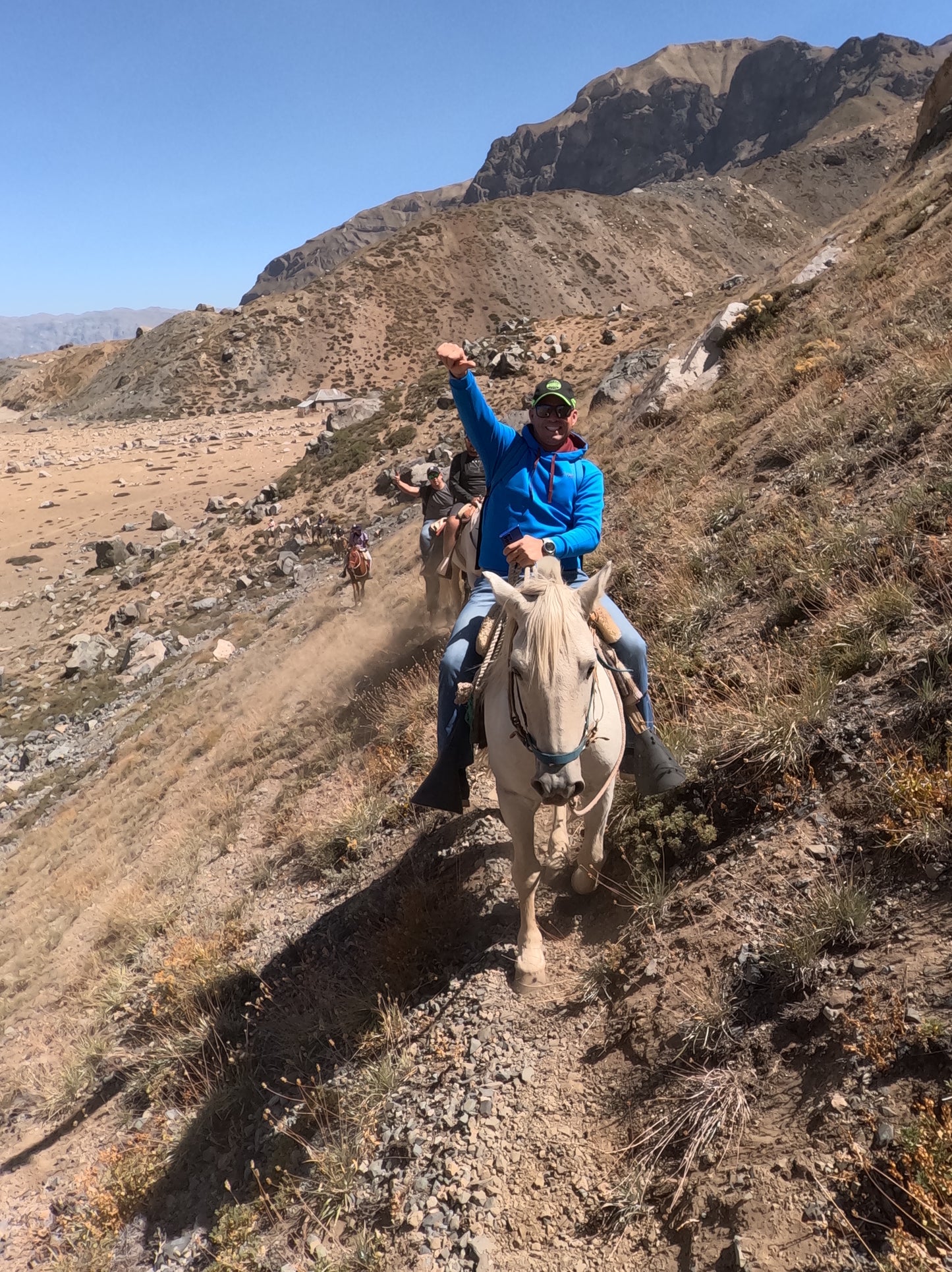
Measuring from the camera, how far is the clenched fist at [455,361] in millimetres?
4770

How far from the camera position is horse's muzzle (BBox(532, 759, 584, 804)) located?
3.22 m

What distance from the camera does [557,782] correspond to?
322 cm

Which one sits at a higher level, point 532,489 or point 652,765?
point 532,489

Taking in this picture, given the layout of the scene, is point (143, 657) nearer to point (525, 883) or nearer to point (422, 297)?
point (525, 883)

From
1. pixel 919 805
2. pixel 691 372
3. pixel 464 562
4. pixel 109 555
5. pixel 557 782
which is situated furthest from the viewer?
pixel 109 555

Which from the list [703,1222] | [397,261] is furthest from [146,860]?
[397,261]

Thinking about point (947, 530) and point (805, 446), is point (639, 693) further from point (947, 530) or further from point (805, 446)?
point (805, 446)

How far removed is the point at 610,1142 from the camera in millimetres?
3189

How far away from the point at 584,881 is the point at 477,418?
348 cm

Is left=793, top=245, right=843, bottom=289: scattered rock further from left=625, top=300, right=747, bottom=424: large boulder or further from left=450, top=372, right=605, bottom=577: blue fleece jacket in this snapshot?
left=450, top=372, right=605, bottom=577: blue fleece jacket

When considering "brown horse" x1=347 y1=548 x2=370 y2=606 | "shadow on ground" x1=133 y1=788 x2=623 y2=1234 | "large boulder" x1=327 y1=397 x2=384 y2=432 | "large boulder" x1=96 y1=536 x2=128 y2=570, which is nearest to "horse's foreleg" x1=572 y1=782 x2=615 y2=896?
"shadow on ground" x1=133 y1=788 x2=623 y2=1234

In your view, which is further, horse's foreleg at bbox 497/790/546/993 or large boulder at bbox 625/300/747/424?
large boulder at bbox 625/300/747/424

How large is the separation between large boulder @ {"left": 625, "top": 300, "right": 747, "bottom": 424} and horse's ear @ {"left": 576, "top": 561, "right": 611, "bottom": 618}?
40.6 ft

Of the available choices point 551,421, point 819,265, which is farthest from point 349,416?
point 551,421
